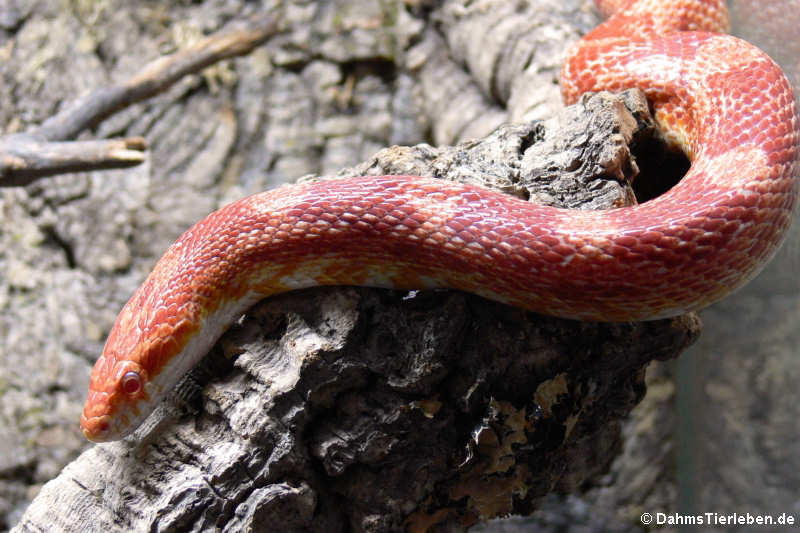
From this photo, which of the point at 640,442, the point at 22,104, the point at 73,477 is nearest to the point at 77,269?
the point at 22,104

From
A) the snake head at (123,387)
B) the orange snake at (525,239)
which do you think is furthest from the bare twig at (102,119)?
the snake head at (123,387)

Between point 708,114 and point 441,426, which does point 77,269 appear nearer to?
point 441,426

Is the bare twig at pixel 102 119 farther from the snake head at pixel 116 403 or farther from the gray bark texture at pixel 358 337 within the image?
the snake head at pixel 116 403

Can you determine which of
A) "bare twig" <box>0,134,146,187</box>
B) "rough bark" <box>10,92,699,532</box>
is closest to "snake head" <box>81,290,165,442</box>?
"rough bark" <box>10,92,699,532</box>

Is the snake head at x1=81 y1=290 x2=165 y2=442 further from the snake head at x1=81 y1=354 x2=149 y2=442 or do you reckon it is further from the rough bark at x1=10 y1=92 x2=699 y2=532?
the rough bark at x1=10 y1=92 x2=699 y2=532

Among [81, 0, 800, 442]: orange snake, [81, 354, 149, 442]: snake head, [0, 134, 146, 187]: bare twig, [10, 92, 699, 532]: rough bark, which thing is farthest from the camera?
[0, 134, 146, 187]: bare twig

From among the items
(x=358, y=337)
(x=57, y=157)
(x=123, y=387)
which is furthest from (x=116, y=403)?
(x=57, y=157)
